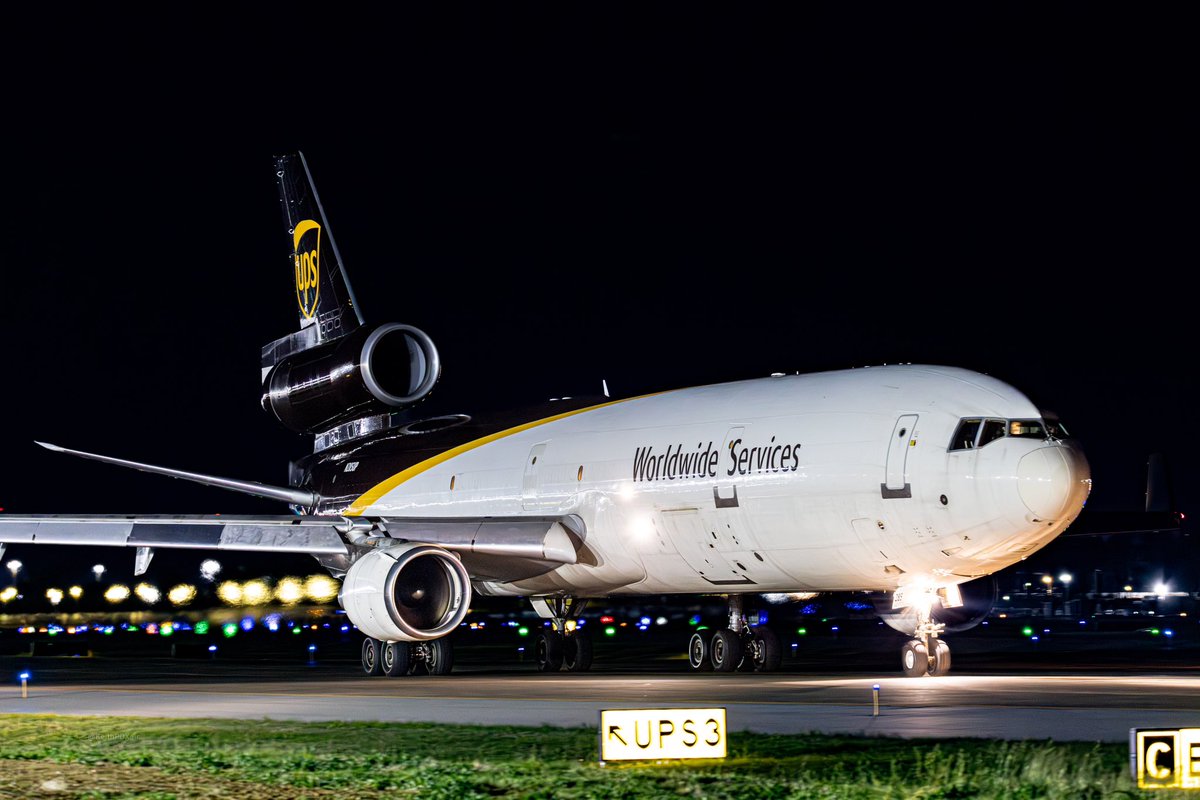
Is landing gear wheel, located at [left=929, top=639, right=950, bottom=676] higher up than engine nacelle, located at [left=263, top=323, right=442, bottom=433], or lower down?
lower down

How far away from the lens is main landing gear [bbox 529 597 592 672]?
29.0 m

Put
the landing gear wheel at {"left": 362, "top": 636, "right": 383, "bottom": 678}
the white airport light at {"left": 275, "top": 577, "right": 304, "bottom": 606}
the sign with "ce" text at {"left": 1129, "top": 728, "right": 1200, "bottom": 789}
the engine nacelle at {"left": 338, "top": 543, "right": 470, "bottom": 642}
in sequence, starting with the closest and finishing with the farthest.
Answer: the sign with "ce" text at {"left": 1129, "top": 728, "right": 1200, "bottom": 789}
the engine nacelle at {"left": 338, "top": 543, "right": 470, "bottom": 642}
the landing gear wheel at {"left": 362, "top": 636, "right": 383, "bottom": 678}
the white airport light at {"left": 275, "top": 577, "right": 304, "bottom": 606}

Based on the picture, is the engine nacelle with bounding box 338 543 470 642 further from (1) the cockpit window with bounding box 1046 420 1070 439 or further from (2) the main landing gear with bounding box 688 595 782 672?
(1) the cockpit window with bounding box 1046 420 1070 439

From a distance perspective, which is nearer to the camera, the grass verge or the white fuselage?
the grass verge

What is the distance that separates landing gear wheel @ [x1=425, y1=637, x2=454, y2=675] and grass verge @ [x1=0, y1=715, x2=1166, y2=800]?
42.9ft

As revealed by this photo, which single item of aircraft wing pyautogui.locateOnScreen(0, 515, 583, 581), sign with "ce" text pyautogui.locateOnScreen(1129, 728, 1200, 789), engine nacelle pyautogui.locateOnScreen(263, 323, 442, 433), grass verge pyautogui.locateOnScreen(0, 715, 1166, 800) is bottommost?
grass verge pyautogui.locateOnScreen(0, 715, 1166, 800)

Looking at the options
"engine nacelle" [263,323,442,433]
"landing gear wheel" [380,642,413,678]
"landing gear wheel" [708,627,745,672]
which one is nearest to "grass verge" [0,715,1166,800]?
"landing gear wheel" [708,627,745,672]

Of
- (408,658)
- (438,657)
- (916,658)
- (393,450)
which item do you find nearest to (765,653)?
(916,658)

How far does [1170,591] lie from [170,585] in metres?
45.0

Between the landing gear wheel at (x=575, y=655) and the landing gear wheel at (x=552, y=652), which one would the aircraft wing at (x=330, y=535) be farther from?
the landing gear wheel at (x=575, y=655)

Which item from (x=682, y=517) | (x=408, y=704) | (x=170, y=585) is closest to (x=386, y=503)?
(x=682, y=517)

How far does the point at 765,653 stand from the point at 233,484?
36.7 feet

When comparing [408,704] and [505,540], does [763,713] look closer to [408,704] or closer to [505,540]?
[408,704]

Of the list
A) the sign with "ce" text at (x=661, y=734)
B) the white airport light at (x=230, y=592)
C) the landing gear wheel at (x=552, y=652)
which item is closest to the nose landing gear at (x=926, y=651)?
the landing gear wheel at (x=552, y=652)
